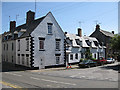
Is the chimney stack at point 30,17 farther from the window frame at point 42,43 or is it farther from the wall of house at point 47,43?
the window frame at point 42,43

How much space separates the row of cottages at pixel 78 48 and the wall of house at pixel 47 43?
13.9 feet

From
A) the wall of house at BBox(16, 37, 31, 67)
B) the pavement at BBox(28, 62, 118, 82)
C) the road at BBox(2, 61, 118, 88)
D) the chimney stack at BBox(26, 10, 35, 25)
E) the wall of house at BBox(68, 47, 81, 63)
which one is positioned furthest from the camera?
the wall of house at BBox(68, 47, 81, 63)

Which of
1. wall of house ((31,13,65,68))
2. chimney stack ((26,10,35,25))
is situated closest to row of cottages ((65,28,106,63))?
wall of house ((31,13,65,68))

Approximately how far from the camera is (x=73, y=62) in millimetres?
31562

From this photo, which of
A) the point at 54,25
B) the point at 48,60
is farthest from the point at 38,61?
the point at 54,25

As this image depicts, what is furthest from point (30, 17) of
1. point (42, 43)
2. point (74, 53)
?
point (74, 53)

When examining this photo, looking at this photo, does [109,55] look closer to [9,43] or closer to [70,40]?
[70,40]

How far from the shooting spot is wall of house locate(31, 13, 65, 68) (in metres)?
22.8

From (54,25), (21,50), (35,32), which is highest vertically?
(54,25)

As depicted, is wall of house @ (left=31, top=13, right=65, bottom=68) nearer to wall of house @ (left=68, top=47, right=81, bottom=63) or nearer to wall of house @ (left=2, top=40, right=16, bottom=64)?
wall of house @ (left=68, top=47, right=81, bottom=63)

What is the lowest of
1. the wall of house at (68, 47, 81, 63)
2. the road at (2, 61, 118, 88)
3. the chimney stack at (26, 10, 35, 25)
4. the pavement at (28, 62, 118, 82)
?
the pavement at (28, 62, 118, 82)

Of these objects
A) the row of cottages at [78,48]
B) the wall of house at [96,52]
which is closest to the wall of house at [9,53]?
the row of cottages at [78,48]

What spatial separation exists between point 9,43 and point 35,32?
12444 mm

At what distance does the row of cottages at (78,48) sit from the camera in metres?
30.9
